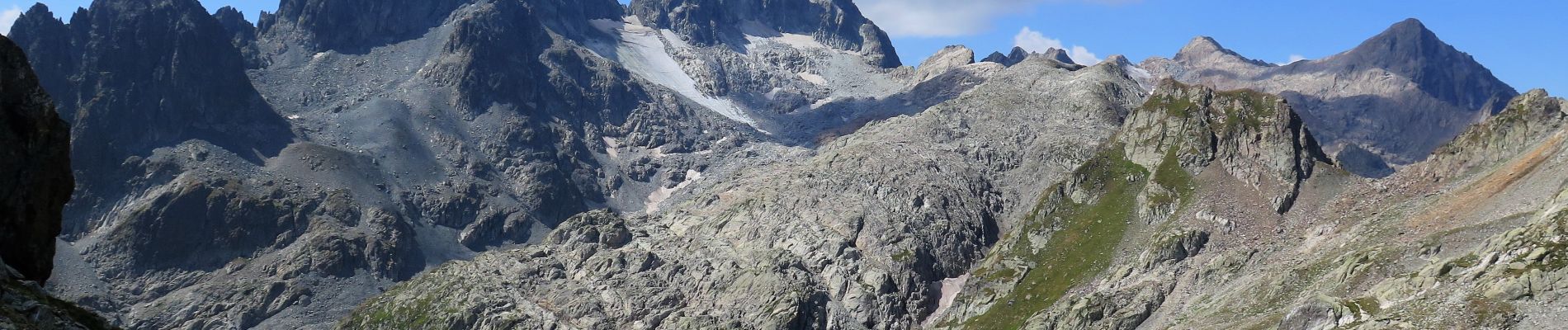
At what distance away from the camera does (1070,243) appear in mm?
181750

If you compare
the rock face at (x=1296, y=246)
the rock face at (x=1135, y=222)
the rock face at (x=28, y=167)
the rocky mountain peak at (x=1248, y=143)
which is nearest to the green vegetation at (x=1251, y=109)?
the rocky mountain peak at (x=1248, y=143)

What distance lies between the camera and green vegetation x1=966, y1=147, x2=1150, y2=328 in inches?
6599

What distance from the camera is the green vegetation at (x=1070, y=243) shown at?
550 ft

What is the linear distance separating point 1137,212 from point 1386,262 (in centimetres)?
7377

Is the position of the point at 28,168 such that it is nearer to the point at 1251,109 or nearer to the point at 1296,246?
the point at 1296,246

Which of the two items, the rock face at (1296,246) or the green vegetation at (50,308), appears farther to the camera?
the rock face at (1296,246)

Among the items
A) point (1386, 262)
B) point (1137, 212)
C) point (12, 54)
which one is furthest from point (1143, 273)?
point (12, 54)

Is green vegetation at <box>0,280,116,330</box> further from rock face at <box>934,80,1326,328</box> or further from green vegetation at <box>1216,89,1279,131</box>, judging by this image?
green vegetation at <box>1216,89,1279,131</box>

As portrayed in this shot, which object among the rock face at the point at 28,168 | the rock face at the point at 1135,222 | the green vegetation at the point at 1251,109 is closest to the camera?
the rock face at the point at 28,168

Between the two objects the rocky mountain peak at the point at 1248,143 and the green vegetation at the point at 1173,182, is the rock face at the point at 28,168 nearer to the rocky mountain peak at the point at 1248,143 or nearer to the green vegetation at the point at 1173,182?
the rocky mountain peak at the point at 1248,143

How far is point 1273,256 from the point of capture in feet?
438

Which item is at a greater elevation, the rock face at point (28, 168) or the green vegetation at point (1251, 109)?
the green vegetation at point (1251, 109)

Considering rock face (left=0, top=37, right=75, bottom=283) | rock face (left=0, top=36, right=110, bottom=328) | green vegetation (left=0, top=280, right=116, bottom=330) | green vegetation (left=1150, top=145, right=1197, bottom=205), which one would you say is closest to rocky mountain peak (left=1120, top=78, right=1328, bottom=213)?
green vegetation (left=1150, top=145, right=1197, bottom=205)

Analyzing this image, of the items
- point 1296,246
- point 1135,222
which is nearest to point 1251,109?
point 1135,222
